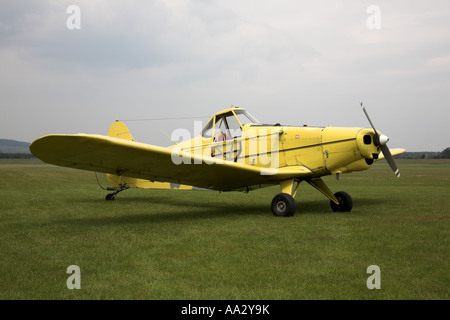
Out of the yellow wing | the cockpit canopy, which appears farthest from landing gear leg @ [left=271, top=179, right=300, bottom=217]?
the cockpit canopy

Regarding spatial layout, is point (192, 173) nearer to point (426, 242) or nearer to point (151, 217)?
point (151, 217)

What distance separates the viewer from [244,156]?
9.53 meters

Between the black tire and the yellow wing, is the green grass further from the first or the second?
the yellow wing

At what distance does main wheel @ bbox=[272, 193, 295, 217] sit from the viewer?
27.2 ft

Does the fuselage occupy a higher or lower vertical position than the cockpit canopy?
lower

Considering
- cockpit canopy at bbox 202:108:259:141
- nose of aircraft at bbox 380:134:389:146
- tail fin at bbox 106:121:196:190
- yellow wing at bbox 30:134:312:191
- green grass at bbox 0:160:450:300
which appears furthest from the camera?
tail fin at bbox 106:121:196:190

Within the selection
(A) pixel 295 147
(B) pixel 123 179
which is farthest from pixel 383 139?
(B) pixel 123 179

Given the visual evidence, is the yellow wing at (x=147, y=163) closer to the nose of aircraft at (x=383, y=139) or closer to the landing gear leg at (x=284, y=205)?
the landing gear leg at (x=284, y=205)

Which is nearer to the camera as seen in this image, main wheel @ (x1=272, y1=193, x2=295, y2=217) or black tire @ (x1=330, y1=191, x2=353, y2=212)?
main wheel @ (x1=272, y1=193, x2=295, y2=217)

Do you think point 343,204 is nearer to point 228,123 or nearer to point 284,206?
point 284,206

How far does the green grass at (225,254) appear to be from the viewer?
3.72m

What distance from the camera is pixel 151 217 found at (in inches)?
342

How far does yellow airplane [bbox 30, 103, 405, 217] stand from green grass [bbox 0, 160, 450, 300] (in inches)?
35.4
